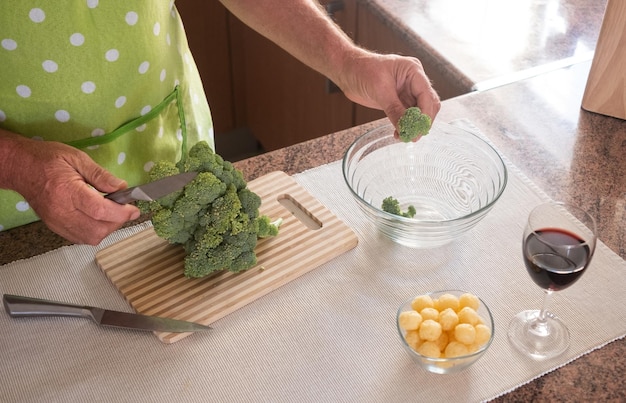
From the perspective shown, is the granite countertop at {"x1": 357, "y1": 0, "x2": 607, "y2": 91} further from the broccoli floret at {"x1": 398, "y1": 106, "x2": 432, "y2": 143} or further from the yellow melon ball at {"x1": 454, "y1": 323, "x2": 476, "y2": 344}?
the yellow melon ball at {"x1": 454, "y1": 323, "x2": 476, "y2": 344}

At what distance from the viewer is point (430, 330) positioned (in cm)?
88

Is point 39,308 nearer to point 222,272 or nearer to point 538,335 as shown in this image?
point 222,272

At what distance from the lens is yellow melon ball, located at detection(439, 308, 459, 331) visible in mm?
892

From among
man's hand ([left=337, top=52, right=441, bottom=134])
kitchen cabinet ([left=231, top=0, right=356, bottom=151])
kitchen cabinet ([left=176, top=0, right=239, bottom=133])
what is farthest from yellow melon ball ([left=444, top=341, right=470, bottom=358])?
kitchen cabinet ([left=176, top=0, right=239, bottom=133])

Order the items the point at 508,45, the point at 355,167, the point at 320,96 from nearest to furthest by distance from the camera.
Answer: the point at 355,167 < the point at 508,45 < the point at 320,96

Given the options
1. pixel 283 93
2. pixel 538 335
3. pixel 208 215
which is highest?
pixel 208 215

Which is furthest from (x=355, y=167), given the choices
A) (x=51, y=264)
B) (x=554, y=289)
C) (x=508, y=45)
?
(x=508, y=45)

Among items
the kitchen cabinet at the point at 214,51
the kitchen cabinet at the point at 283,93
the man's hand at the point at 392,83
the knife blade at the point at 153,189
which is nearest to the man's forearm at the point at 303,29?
the man's hand at the point at 392,83

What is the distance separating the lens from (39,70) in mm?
1049

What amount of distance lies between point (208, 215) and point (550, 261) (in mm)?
456

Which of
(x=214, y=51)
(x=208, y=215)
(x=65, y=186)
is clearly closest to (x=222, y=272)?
(x=208, y=215)

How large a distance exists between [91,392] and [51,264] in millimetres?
249

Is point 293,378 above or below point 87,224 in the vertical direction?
below

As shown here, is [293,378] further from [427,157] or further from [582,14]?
[582,14]
